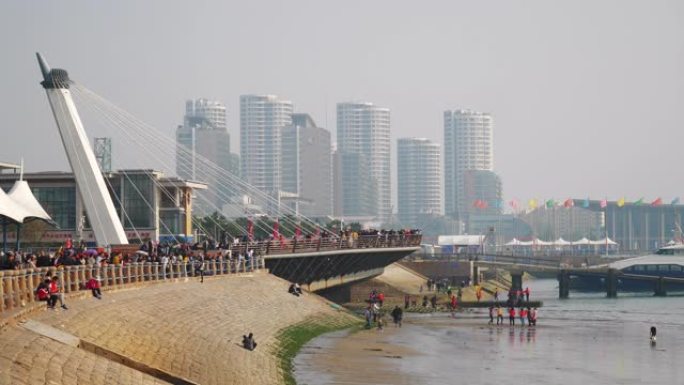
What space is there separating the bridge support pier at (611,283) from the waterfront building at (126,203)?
51.0 metres

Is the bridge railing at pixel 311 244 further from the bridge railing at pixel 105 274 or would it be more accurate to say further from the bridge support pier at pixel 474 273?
the bridge support pier at pixel 474 273

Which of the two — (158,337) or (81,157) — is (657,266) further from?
(158,337)

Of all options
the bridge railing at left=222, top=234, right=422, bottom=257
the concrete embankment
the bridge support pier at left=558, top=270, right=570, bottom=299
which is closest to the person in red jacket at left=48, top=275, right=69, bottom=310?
the concrete embankment

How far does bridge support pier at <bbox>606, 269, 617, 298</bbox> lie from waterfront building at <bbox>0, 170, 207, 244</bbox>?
167 ft

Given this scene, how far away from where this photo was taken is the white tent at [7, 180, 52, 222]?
52625 millimetres

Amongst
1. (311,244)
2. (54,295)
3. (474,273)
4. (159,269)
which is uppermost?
(311,244)

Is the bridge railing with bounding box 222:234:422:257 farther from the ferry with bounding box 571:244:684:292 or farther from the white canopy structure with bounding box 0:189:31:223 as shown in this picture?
the ferry with bounding box 571:244:684:292

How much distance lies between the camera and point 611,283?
12888 centimetres

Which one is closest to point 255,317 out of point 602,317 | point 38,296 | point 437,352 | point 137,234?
point 437,352

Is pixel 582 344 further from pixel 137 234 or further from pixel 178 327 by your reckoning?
pixel 137 234

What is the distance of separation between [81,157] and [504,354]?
22084 millimetres

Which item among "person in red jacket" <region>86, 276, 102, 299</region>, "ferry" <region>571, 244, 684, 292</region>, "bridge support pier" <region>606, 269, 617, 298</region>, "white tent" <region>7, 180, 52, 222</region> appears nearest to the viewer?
"person in red jacket" <region>86, 276, 102, 299</region>

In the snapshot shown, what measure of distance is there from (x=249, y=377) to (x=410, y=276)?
89.8 m

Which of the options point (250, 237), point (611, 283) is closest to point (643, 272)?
point (611, 283)
